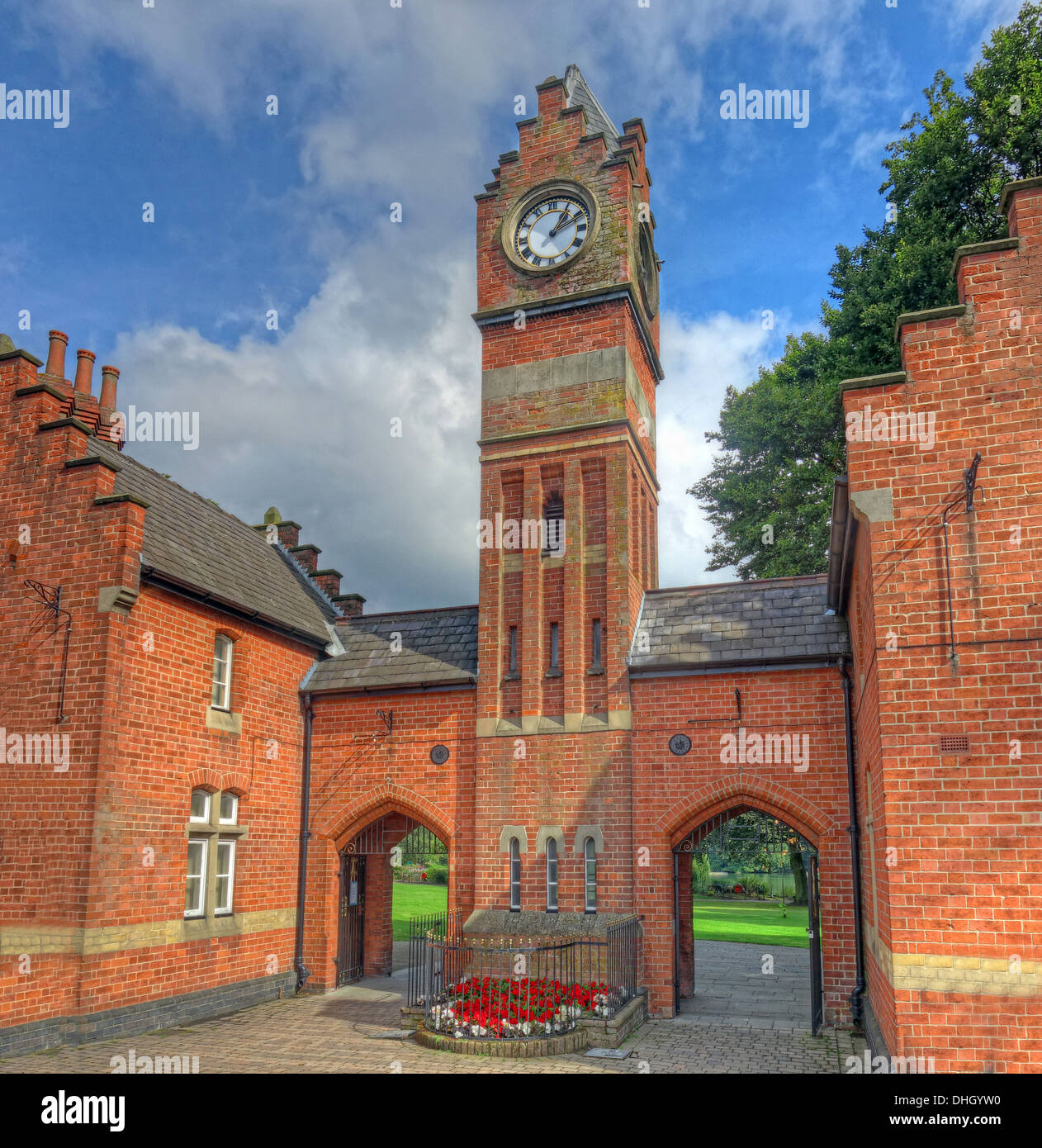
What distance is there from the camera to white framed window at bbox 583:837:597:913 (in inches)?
595

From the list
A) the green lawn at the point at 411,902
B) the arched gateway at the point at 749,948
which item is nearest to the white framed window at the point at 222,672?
the arched gateway at the point at 749,948

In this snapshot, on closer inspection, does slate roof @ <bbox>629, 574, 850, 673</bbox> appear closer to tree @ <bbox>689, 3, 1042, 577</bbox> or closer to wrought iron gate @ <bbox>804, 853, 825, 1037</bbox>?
wrought iron gate @ <bbox>804, 853, 825, 1037</bbox>

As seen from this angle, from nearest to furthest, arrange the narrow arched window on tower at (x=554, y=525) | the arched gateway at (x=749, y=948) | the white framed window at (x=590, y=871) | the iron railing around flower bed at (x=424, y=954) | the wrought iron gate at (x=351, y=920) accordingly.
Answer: the iron railing around flower bed at (x=424, y=954) < the arched gateway at (x=749, y=948) < the white framed window at (x=590, y=871) < the narrow arched window on tower at (x=554, y=525) < the wrought iron gate at (x=351, y=920)

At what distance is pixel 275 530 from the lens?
21891 millimetres

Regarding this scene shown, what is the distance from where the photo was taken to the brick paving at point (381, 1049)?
35.8 ft

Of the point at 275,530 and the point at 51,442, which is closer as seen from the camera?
the point at 51,442

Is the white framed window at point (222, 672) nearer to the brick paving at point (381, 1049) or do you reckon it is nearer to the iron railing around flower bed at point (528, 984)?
the brick paving at point (381, 1049)

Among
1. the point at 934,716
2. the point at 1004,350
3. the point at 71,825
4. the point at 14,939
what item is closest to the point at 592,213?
the point at 1004,350

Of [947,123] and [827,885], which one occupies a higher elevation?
[947,123]

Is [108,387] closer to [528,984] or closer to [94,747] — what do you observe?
[94,747]

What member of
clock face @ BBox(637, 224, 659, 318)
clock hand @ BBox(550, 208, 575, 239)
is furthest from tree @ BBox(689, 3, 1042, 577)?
clock hand @ BBox(550, 208, 575, 239)

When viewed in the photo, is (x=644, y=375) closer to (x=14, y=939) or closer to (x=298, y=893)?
(x=298, y=893)

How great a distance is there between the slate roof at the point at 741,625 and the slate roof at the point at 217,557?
6.97m
